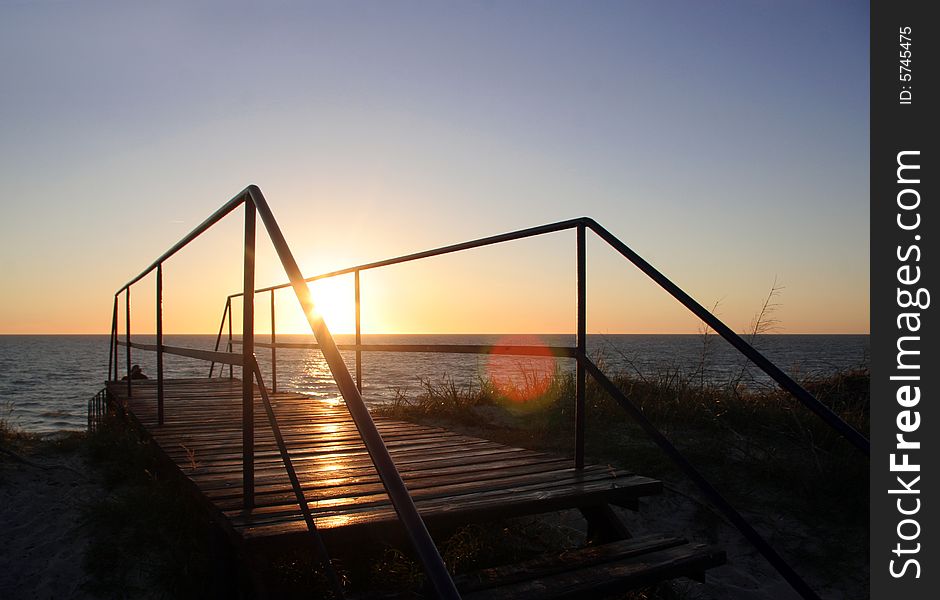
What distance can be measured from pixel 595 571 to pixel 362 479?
107 cm

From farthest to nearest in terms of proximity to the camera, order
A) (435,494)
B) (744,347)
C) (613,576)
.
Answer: (435,494) < (613,576) < (744,347)

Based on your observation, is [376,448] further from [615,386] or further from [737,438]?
[737,438]

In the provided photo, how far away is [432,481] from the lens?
264 cm

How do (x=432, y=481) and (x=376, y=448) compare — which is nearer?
(x=376, y=448)

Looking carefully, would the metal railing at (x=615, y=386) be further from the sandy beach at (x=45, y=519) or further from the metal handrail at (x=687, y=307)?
the sandy beach at (x=45, y=519)

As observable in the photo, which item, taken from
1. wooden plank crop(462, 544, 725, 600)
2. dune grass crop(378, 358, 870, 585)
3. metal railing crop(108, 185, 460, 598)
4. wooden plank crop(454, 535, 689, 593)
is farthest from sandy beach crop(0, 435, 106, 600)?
Answer: dune grass crop(378, 358, 870, 585)

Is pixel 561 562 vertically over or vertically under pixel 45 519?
over

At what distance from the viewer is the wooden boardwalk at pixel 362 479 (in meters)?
2.07

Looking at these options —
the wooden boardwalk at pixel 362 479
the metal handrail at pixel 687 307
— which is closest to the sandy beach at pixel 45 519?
the wooden boardwalk at pixel 362 479

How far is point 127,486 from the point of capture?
186 inches

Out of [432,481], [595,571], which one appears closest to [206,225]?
[432,481]

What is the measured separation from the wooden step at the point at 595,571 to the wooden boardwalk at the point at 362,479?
209 mm

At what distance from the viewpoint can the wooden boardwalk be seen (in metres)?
2.07

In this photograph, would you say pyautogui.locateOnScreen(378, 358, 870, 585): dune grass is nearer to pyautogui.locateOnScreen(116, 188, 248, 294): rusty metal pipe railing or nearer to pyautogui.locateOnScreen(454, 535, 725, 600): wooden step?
pyautogui.locateOnScreen(454, 535, 725, 600): wooden step
